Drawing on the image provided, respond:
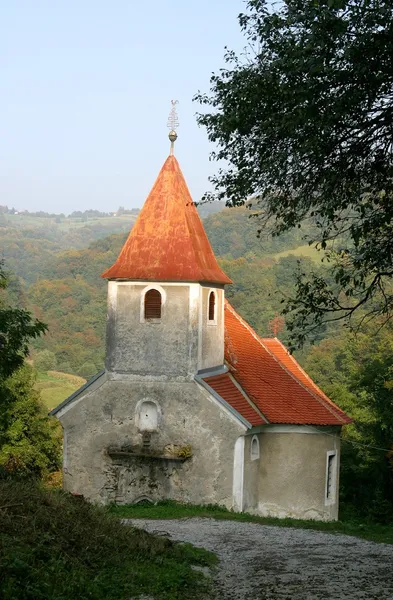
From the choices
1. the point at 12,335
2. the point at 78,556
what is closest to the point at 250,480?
the point at 12,335

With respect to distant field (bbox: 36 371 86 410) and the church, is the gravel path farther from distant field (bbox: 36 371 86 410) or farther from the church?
distant field (bbox: 36 371 86 410)

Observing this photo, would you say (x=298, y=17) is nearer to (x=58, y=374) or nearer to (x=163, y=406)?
(x=163, y=406)

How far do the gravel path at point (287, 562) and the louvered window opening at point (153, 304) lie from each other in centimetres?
668

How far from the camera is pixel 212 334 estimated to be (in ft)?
81.9

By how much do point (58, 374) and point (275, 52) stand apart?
214 feet

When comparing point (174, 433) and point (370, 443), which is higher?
point (174, 433)

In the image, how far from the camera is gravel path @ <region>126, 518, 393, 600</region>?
1112cm

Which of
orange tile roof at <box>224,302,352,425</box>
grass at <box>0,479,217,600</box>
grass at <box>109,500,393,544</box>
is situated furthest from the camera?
orange tile roof at <box>224,302,352,425</box>

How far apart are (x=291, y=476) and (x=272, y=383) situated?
2954 millimetres

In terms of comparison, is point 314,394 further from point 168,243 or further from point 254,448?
point 168,243

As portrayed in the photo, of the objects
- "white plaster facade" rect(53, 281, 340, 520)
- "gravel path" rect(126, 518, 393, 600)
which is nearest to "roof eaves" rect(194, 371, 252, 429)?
"white plaster facade" rect(53, 281, 340, 520)

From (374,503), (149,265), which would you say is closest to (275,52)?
(149,265)

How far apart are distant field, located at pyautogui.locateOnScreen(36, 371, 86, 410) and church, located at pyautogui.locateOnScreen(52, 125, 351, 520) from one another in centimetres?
3504

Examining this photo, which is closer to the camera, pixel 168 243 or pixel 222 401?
pixel 222 401
